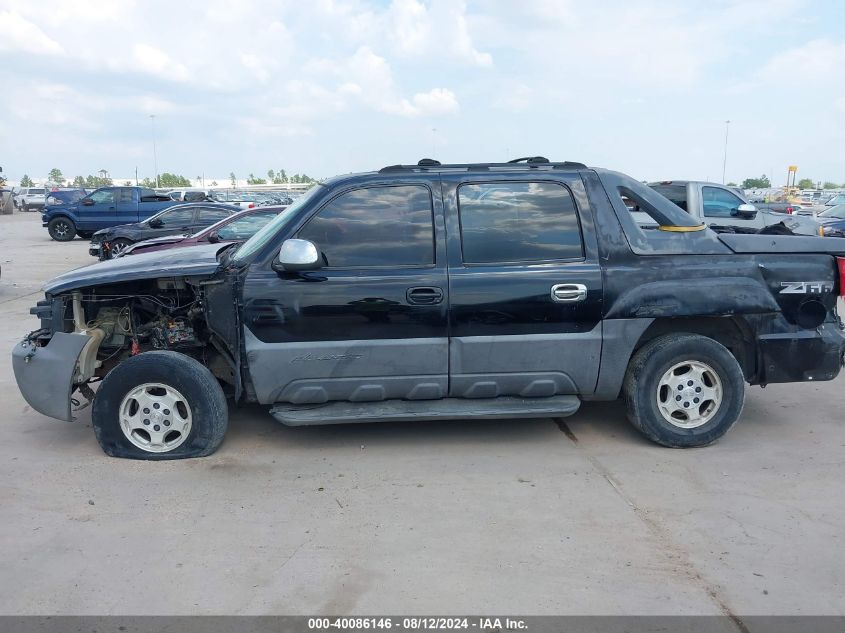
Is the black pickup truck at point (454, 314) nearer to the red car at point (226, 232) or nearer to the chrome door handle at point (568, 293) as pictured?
the chrome door handle at point (568, 293)

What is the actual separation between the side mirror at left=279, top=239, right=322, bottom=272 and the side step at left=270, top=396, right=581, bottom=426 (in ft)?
3.20

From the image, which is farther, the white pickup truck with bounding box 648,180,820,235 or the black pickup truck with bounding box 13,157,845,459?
the white pickup truck with bounding box 648,180,820,235

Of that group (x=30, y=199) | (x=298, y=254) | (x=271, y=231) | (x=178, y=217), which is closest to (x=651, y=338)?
(x=298, y=254)

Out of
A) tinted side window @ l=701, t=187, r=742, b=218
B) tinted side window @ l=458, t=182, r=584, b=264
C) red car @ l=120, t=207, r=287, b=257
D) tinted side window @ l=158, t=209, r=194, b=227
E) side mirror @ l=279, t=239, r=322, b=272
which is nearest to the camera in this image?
side mirror @ l=279, t=239, r=322, b=272

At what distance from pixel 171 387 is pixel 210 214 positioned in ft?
43.8

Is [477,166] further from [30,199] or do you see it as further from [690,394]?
[30,199]

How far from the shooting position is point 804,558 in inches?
143

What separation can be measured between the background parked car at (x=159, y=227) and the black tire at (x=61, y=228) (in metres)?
8.33

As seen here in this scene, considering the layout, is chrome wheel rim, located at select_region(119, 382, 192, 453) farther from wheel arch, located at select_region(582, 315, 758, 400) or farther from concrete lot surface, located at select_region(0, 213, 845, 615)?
wheel arch, located at select_region(582, 315, 758, 400)

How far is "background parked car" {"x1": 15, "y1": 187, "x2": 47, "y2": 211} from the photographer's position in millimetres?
49406

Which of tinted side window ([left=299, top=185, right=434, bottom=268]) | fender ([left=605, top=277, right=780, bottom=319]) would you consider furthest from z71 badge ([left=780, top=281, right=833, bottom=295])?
tinted side window ([left=299, top=185, right=434, bottom=268])

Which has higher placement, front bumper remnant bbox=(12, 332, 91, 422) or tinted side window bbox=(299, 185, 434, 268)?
tinted side window bbox=(299, 185, 434, 268)

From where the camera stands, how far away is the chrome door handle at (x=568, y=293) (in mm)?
4809
